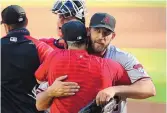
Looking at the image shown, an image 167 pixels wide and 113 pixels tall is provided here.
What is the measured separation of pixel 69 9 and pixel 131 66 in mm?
1178

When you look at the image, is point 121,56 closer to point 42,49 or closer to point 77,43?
point 77,43

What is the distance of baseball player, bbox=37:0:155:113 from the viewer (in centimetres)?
345

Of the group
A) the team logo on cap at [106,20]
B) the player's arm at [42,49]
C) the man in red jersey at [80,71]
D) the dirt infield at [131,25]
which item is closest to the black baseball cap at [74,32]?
the man in red jersey at [80,71]

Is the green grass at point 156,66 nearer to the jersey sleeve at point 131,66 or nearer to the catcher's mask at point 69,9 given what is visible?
the catcher's mask at point 69,9

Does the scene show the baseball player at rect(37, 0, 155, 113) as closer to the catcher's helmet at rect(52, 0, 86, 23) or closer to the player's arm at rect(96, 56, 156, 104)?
the player's arm at rect(96, 56, 156, 104)

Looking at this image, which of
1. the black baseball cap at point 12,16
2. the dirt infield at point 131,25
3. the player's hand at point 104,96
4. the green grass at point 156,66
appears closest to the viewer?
the player's hand at point 104,96

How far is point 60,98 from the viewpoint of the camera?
3500 mm

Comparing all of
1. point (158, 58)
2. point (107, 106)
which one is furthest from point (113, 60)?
point (158, 58)

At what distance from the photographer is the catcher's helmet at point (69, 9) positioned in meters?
4.52

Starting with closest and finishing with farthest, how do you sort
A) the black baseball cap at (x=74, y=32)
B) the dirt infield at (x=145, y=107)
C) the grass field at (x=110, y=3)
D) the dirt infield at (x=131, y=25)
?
the black baseball cap at (x=74, y=32)
the dirt infield at (x=145, y=107)
the dirt infield at (x=131, y=25)
the grass field at (x=110, y=3)

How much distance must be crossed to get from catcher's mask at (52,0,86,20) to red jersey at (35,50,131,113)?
3.36 feet

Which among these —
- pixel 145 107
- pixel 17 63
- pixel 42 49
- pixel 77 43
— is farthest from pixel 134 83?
pixel 145 107

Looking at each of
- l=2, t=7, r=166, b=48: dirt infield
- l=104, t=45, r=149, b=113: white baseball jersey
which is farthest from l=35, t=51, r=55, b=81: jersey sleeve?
l=2, t=7, r=166, b=48: dirt infield

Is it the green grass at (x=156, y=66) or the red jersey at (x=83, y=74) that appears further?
the green grass at (x=156, y=66)
